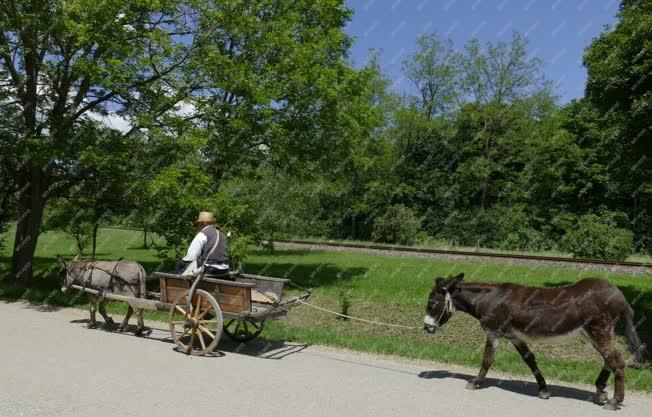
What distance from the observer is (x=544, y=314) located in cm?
661

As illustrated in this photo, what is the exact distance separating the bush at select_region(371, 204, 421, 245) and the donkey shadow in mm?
36272

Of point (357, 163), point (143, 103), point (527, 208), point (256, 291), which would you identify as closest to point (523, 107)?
point (527, 208)

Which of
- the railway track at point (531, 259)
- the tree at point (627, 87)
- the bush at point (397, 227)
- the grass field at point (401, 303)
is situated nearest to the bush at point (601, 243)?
the railway track at point (531, 259)

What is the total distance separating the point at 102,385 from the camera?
6652 millimetres

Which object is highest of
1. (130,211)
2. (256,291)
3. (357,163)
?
(357,163)

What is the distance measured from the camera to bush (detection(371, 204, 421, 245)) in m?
43.8

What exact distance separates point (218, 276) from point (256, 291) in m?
0.95

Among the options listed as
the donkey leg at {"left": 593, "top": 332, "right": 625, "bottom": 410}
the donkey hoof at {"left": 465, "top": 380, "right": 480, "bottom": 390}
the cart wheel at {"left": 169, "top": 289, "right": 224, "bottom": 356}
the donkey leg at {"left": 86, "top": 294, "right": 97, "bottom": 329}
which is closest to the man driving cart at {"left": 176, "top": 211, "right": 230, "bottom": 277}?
the cart wheel at {"left": 169, "top": 289, "right": 224, "bottom": 356}

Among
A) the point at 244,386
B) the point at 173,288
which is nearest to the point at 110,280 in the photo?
the point at 173,288

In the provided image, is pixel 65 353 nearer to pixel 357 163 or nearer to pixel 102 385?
pixel 102 385

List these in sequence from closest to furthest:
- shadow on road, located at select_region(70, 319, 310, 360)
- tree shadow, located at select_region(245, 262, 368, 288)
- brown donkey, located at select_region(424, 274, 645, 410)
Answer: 1. brown donkey, located at select_region(424, 274, 645, 410)
2. shadow on road, located at select_region(70, 319, 310, 360)
3. tree shadow, located at select_region(245, 262, 368, 288)

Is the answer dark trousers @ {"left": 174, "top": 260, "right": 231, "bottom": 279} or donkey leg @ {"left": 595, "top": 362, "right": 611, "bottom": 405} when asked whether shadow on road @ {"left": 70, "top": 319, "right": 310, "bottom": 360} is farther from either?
donkey leg @ {"left": 595, "top": 362, "right": 611, "bottom": 405}

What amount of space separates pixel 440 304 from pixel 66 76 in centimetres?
1343

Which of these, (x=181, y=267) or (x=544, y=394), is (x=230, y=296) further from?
(x=544, y=394)
